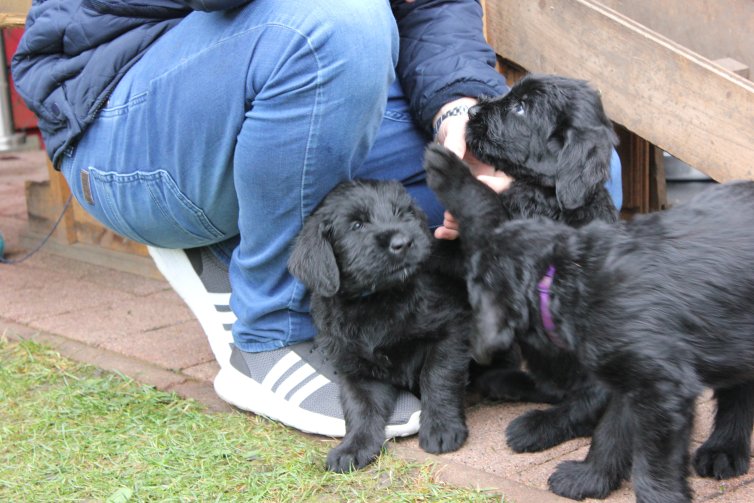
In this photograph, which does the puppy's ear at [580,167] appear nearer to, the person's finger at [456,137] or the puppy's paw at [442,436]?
the person's finger at [456,137]

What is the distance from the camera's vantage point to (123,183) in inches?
107

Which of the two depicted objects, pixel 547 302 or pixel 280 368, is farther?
pixel 280 368

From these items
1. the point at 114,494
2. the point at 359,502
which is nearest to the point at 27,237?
the point at 114,494

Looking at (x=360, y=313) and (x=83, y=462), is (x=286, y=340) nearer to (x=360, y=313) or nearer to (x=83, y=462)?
(x=360, y=313)

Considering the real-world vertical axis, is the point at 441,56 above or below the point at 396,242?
above

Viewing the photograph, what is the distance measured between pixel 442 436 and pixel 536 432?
0.24 m

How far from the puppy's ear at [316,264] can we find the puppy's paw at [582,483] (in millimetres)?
759

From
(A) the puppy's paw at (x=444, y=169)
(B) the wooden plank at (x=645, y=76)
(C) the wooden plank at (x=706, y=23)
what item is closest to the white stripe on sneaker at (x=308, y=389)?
(A) the puppy's paw at (x=444, y=169)

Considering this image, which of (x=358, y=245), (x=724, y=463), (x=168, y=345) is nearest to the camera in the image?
(x=724, y=463)

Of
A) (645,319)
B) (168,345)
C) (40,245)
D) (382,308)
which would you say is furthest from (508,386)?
(40,245)

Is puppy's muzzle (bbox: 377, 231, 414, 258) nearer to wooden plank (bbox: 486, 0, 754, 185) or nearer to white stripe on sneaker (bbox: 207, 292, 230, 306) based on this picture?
white stripe on sneaker (bbox: 207, 292, 230, 306)

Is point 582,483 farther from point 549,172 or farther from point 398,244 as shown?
point 549,172

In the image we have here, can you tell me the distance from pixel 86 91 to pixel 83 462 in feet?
3.41

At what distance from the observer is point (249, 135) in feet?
8.21
